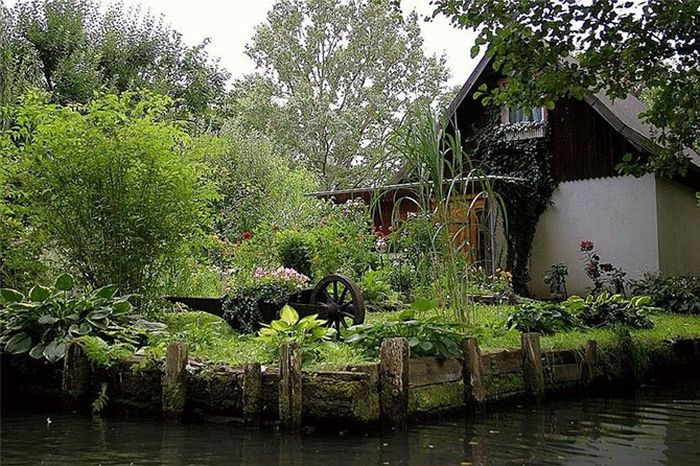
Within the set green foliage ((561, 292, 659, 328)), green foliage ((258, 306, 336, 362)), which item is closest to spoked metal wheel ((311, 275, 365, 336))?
green foliage ((258, 306, 336, 362))

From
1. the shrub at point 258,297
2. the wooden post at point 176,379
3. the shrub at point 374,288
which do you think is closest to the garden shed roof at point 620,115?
the shrub at point 374,288

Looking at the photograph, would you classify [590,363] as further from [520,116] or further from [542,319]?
[520,116]

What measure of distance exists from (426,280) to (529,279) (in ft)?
26.6

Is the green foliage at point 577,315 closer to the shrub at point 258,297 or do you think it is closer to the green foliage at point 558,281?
the shrub at point 258,297

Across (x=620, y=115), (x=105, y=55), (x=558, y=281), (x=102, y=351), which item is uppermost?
(x=105, y=55)

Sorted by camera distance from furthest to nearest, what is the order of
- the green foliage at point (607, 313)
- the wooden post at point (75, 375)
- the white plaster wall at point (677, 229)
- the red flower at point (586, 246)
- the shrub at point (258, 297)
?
the red flower at point (586, 246) < the white plaster wall at point (677, 229) < the green foliage at point (607, 313) < the shrub at point (258, 297) < the wooden post at point (75, 375)

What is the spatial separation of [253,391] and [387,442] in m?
1.23

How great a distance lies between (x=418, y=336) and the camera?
22.9ft

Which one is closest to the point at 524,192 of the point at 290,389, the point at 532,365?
the point at 532,365

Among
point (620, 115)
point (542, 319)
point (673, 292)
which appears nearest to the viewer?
point (542, 319)

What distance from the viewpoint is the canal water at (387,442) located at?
561 centimetres

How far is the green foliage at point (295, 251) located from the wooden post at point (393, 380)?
6.01 metres

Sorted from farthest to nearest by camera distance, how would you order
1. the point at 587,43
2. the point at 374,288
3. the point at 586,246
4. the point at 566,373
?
the point at 586,246 → the point at 374,288 → the point at 587,43 → the point at 566,373

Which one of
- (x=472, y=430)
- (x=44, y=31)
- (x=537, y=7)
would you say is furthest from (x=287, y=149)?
(x=472, y=430)
